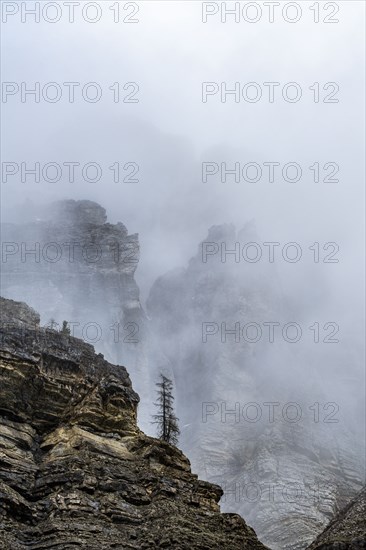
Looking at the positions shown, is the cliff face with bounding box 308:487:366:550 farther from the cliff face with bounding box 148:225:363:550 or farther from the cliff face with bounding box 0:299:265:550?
the cliff face with bounding box 148:225:363:550

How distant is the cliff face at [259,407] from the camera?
106m

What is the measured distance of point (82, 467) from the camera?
149ft

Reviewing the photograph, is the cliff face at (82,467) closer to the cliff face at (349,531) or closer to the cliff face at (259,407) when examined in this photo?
the cliff face at (349,531)

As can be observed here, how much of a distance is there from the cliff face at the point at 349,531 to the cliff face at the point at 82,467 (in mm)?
6451

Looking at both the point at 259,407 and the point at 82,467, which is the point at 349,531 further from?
the point at 259,407

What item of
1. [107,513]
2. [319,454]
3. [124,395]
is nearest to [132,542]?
→ [107,513]

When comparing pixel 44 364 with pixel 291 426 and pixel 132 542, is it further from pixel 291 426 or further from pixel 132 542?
pixel 291 426

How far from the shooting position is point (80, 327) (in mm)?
156875

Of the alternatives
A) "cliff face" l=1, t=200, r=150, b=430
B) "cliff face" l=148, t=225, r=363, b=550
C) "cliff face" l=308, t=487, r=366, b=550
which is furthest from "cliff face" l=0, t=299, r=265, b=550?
→ "cliff face" l=1, t=200, r=150, b=430

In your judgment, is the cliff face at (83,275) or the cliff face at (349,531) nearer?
the cliff face at (349,531)

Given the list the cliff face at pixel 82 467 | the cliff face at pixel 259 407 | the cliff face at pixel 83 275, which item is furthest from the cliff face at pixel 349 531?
the cliff face at pixel 83 275

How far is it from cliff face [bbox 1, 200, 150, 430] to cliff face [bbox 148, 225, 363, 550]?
1327 centimetres

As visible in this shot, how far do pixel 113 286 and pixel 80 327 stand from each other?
75.2 ft

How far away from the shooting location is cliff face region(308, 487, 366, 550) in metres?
32.3
